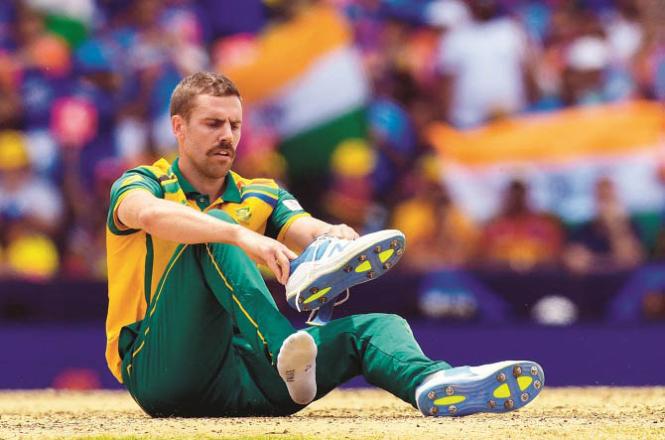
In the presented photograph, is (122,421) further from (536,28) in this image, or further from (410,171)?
(536,28)

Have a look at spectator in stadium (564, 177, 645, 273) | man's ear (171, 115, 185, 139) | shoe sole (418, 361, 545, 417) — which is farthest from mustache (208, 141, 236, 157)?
spectator in stadium (564, 177, 645, 273)

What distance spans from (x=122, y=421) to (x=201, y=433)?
962 mm

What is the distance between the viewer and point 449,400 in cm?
464

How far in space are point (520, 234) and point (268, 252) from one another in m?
5.49

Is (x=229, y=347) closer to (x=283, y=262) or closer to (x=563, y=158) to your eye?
(x=283, y=262)

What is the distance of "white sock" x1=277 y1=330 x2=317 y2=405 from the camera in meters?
4.57

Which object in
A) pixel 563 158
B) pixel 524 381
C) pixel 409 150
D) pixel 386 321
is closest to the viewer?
pixel 524 381

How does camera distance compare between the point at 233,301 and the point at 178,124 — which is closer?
the point at 233,301

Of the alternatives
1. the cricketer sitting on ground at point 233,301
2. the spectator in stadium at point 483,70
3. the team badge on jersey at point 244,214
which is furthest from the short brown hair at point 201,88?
the spectator in stadium at point 483,70

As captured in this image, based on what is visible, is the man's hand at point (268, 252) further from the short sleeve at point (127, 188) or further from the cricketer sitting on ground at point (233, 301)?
the short sleeve at point (127, 188)

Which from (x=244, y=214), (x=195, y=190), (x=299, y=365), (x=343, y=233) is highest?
(x=195, y=190)

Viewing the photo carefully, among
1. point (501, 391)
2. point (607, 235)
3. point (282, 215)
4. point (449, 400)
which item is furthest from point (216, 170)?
point (607, 235)

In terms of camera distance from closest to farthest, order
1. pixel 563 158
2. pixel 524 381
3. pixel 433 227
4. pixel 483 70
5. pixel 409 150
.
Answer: pixel 524 381, pixel 433 227, pixel 563 158, pixel 409 150, pixel 483 70

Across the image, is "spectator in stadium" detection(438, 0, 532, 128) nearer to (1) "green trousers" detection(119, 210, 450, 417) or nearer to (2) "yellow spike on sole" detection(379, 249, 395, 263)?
(1) "green trousers" detection(119, 210, 450, 417)
